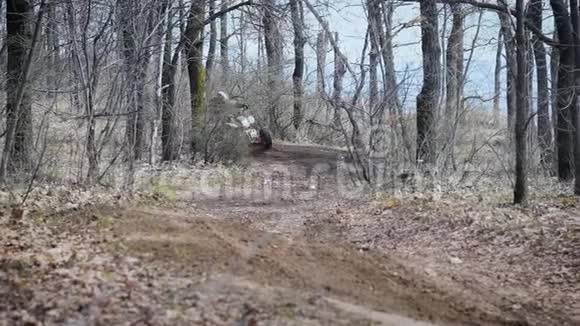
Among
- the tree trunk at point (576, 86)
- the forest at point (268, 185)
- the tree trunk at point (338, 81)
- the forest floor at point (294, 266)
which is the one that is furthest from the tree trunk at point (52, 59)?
the tree trunk at point (576, 86)

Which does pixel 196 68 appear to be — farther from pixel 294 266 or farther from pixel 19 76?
pixel 294 266

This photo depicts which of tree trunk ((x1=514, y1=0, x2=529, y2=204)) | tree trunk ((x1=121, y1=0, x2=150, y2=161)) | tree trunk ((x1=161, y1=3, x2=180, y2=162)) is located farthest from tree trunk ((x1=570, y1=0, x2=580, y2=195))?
tree trunk ((x1=161, y1=3, x2=180, y2=162))

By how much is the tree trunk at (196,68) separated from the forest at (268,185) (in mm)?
74

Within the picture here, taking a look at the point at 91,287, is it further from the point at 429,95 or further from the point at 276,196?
the point at 429,95

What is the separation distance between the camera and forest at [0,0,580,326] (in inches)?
197

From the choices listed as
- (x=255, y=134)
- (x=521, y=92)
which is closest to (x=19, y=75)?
(x=521, y=92)

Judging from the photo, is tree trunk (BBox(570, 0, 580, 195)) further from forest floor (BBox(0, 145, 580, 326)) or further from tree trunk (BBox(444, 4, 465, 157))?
tree trunk (BBox(444, 4, 465, 157))

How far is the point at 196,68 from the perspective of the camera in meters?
16.0

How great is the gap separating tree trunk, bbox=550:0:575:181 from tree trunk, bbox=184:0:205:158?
7.59 meters

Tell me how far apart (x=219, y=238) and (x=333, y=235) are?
2.12 m

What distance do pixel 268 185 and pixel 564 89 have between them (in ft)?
20.3

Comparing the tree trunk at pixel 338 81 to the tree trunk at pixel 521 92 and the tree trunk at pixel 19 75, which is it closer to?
the tree trunk at pixel 521 92

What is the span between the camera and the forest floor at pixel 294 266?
15.1 feet

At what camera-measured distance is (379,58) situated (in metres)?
11.7
